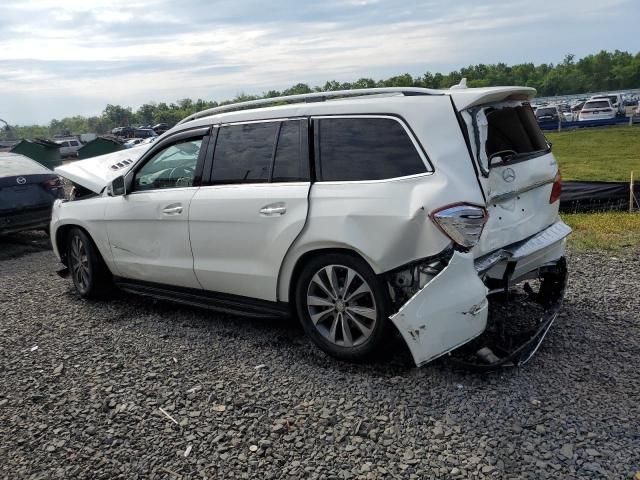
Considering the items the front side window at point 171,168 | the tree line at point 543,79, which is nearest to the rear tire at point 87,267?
the front side window at point 171,168

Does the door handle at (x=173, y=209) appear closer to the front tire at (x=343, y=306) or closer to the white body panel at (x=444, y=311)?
the front tire at (x=343, y=306)

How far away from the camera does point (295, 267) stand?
4.00 meters

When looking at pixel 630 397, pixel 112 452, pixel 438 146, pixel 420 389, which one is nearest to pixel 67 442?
pixel 112 452

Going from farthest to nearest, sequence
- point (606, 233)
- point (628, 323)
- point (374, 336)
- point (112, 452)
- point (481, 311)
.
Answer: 1. point (606, 233)
2. point (628, 323)
3. point (374, 336)
4. point (481, 311)
5. point (112, 452)

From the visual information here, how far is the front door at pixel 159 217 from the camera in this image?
4.68m

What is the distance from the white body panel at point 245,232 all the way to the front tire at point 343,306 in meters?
0.27

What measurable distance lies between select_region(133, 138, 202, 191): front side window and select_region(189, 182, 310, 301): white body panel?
1.08 ft

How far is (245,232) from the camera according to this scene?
13.8 feet

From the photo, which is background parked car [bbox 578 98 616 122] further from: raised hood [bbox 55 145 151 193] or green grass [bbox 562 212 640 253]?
Answer: raised hood [bbox 55 145 151 193]

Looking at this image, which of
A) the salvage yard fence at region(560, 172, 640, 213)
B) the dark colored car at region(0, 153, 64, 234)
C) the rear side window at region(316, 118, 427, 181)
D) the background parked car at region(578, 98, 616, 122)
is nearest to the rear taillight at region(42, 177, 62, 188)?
the dark colored car at region(0, 153, 64, 234)

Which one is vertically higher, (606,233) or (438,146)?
(438,146)

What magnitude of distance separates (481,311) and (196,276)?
2332mm

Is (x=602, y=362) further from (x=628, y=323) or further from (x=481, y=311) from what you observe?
(x=481, y=311)

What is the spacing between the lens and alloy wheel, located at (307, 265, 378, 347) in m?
3.69
